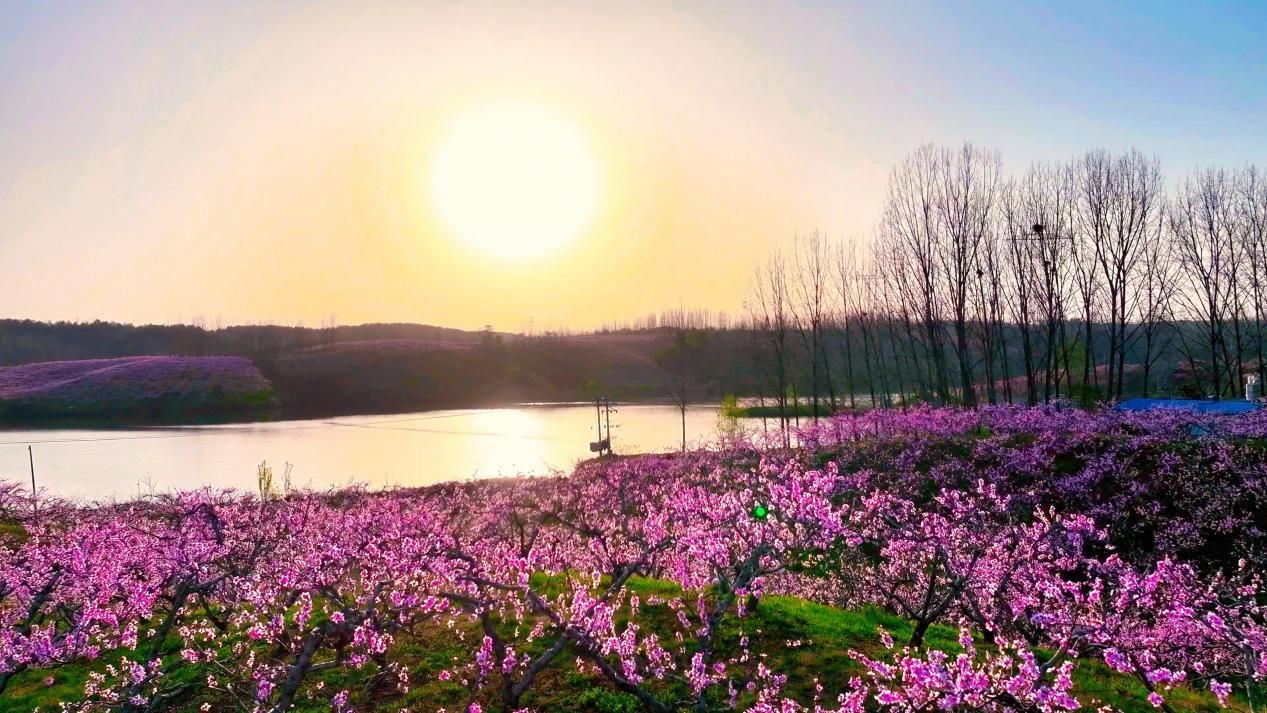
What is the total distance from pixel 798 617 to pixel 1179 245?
36783 mm

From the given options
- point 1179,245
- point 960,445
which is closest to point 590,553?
point 960,445

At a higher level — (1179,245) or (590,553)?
(1179,245)

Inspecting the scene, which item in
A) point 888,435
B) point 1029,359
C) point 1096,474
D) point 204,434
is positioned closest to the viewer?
point 1096,474

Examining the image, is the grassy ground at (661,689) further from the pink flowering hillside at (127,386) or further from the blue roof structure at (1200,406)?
the pink flowering hillside at (127,386)

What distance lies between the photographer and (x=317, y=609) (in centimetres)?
1092

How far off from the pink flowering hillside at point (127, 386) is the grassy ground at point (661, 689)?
293 feet

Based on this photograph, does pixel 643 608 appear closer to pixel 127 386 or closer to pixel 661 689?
pixel 661 689

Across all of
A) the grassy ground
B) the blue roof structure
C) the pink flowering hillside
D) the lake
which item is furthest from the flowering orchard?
the pink flowering hillside

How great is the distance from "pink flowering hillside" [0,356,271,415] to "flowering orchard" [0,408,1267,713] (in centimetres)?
8350

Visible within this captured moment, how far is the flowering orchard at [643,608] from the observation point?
6.67 metres

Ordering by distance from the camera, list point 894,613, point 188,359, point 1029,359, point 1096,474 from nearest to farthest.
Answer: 1. point 894,613
2. point 1096,474
3. point 1029,359
4. point 188,359

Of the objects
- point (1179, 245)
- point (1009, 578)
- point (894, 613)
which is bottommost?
point (894, 613)

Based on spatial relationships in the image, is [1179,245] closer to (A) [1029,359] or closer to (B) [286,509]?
(A) [1029,359]

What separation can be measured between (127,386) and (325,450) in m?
57.0
